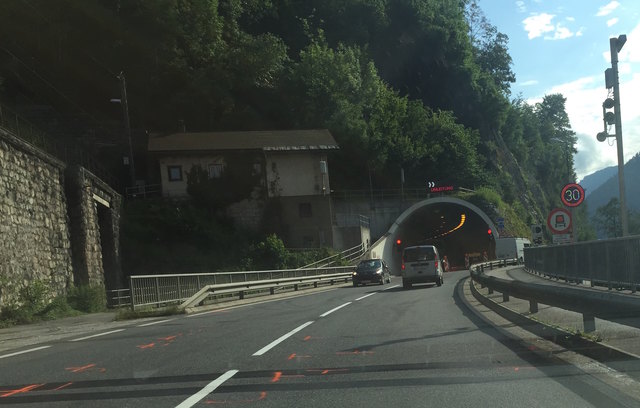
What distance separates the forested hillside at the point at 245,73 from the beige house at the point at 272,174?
8695 mm

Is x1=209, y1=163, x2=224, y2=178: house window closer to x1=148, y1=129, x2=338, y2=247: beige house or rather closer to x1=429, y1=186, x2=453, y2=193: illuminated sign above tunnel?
x1=148, y1=129, x2=338, y2=247: beige house

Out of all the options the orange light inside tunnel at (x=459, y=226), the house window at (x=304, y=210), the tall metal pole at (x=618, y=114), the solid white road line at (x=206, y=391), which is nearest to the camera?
the solid white road line at (x=206, y=391)

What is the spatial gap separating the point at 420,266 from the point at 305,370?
20496mm

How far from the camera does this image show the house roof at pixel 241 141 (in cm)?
4950

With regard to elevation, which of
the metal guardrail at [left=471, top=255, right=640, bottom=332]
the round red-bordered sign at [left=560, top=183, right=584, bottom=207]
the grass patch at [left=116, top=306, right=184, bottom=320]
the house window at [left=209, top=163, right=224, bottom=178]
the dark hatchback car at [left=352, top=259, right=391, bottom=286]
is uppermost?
the house window at [left=209, top=163, right=224, bottom=178]

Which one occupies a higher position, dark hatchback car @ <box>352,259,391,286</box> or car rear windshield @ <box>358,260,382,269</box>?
car rear windshield @ <box>358,260,382,269</box>

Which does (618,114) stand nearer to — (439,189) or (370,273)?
→ (370,273)

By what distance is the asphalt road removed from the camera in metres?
6.21

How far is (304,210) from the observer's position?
51.2m

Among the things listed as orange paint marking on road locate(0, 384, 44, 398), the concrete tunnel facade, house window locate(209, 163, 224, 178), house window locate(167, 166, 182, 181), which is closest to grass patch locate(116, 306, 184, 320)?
orange paint marking on road locate(0, 384, 44, 398)

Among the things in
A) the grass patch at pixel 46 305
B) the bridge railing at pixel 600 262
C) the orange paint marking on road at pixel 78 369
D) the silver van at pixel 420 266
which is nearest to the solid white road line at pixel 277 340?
the orange paint marking on road at pixel 78 369

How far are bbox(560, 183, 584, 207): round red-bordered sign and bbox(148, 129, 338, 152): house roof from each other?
35.3 m

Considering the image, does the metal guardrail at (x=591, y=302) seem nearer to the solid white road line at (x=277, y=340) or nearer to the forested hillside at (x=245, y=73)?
the solid white road line at (x=277, y=340)

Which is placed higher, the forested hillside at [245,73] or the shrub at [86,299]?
the forested hillside at [245,73]
